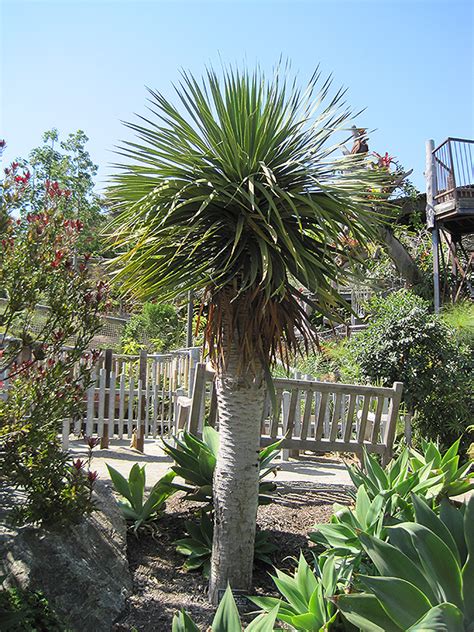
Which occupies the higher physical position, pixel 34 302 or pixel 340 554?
pixel 34 302

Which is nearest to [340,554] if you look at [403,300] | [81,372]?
[81,372]

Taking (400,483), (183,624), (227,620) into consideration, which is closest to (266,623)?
(227,620)

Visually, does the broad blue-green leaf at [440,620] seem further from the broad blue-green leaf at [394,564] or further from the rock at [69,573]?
the rock at [69,573]

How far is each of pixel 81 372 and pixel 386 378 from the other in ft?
24.1

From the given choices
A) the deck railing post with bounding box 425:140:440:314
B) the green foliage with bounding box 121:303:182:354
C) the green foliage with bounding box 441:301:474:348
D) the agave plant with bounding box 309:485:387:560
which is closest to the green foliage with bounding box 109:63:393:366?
the agave plant with bounding box 309:485:387:560

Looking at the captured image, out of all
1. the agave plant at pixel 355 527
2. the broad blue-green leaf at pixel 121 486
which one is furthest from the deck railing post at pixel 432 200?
the agave plant at pixel 355 527

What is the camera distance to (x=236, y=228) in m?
3.70

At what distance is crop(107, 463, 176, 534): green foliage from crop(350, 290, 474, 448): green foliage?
5901 millimetres

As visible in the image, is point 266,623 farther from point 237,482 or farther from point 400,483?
point 400,483

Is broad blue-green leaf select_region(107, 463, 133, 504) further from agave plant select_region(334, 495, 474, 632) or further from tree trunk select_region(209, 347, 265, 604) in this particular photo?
agave plant select_region(334, 495, 474, 632)

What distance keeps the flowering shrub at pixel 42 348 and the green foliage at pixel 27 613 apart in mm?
465

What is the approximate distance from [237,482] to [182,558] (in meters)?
1.06

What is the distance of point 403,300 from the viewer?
423 inches

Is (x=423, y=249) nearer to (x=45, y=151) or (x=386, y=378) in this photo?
(x=386, y=378)
